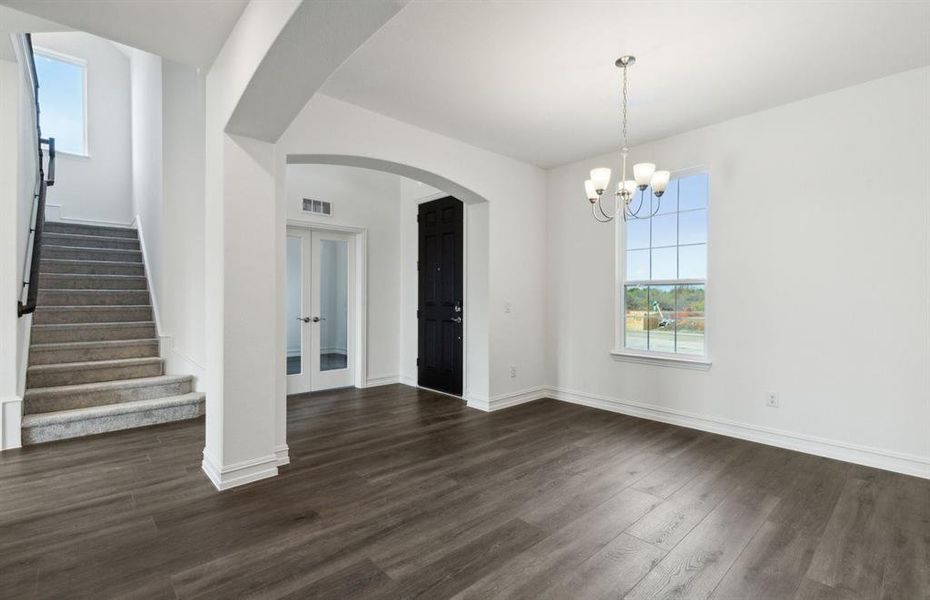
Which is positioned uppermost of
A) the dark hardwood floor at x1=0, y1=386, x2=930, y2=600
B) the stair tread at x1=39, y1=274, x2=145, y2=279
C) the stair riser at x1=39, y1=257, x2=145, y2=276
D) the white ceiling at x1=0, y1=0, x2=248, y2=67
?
the white ceiling at x1=0, y1=0, x2=248, y2=67

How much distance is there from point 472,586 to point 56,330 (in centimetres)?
518

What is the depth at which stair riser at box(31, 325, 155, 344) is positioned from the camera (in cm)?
445

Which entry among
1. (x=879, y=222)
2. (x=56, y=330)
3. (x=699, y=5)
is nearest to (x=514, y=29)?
(x=699, y=5)

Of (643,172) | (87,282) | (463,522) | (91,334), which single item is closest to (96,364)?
(91,334)

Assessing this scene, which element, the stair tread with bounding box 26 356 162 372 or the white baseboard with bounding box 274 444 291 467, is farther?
the stair tread with bounding box 26 356 162 372

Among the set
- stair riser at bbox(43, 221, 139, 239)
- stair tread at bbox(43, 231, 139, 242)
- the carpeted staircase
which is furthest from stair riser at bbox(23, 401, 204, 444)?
stair riser at bbox(43, 221, 139, 239)

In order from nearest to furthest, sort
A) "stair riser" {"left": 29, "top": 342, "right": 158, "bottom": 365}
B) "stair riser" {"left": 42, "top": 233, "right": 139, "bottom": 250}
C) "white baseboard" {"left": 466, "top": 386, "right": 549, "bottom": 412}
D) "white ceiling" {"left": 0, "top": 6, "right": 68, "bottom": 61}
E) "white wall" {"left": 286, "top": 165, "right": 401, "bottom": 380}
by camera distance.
Result: "white ceiling" {"left": 0, "top": 6, "right": 68, "bottom": 61} < "stair riser" {"left": 29, "top": 342, "right": 158, "bottom": 365} < "white baseboard" {"left": 466, "top": 386, "right": 549, "bottom": 412} < "white wall" {"left": 286, "top": 165, "right": 401, "bottom": 380} < "stair riser" {"left": 42, "top": 233, "right": 139, "bottom": 250}

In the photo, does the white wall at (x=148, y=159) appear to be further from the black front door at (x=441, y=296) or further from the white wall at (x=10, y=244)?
the black front door at (x=441, y=296)

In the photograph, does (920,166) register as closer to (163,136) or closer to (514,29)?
(514,29)

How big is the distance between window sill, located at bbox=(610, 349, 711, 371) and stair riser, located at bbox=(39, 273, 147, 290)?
241 inches

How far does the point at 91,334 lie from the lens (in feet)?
15.4

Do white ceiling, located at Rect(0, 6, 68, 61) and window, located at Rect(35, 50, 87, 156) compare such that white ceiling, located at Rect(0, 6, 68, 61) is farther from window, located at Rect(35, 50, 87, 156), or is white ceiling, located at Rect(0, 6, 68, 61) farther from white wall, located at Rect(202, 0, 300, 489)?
window, located at Rect(35, 50, 87, 156)

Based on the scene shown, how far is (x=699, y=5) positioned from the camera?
2393 mm

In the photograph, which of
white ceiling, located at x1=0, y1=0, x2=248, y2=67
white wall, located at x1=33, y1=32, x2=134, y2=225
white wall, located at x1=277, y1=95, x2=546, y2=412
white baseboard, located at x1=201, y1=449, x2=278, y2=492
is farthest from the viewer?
white wall, located at x1=33, y1=32, x2=134, y2=225
